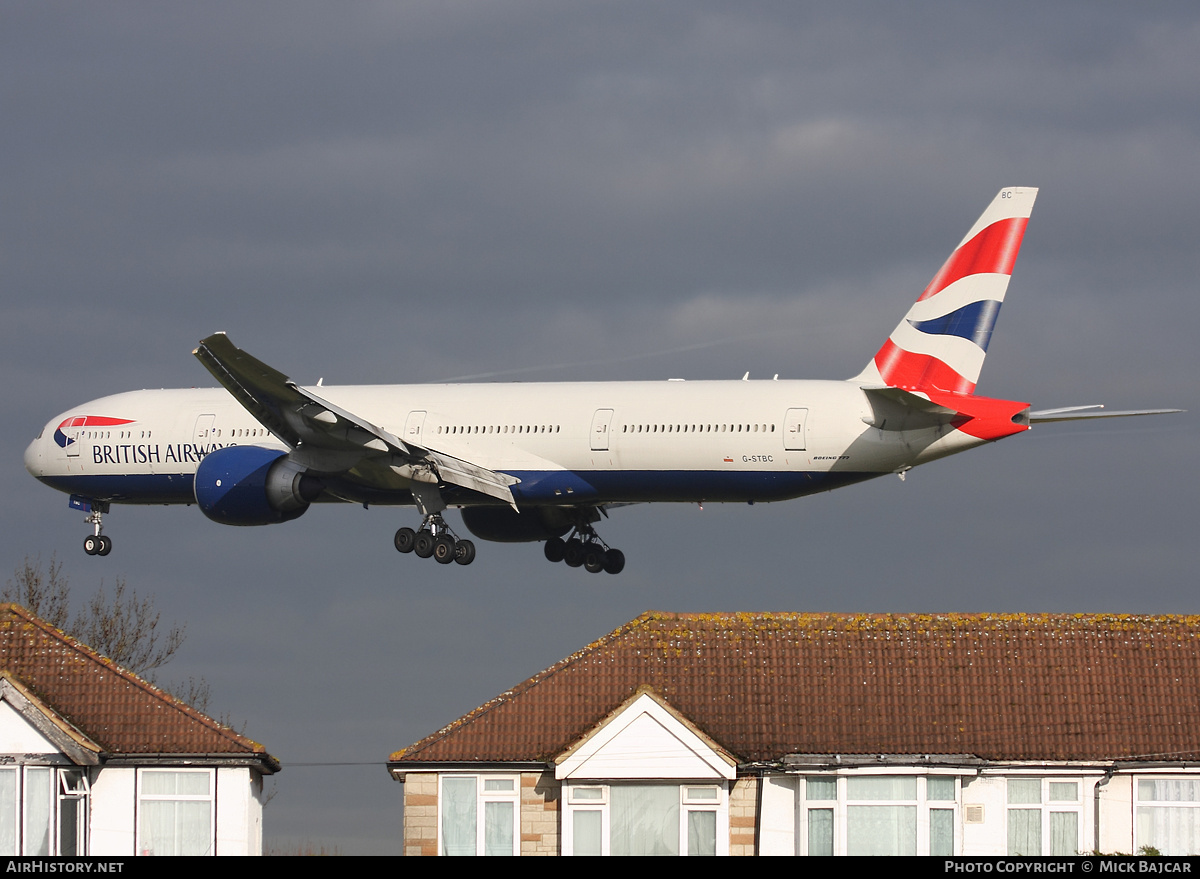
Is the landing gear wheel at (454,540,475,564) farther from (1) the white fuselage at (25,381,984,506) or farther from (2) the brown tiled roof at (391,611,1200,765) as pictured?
(2) the brown tiled roof at (391,611,1200,765)

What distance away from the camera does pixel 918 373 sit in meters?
47.6

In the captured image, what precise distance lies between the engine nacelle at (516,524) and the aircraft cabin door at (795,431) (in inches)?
424

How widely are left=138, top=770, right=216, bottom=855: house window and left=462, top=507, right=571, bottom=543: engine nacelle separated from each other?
22063 mm

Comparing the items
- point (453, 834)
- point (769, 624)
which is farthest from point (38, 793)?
point (769, 624)

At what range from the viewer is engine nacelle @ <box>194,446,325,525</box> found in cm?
4969

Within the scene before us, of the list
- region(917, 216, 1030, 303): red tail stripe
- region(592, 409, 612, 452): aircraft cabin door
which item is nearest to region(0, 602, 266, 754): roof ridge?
region(592, 409, 612, 452): aircraft cabin door

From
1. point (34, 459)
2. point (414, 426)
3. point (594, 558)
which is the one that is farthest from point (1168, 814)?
point (34, 459)

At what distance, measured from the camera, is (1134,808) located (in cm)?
3422

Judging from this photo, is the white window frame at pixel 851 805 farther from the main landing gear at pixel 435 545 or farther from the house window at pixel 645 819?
the main landing gear at pixel 435 545

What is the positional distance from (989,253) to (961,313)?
1743 mm

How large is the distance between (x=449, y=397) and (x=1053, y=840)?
76.1 ft

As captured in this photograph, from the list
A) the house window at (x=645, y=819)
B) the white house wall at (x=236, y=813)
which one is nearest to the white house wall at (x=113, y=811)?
the white house wall at (x=236, y=813)

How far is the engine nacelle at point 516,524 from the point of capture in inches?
2184
